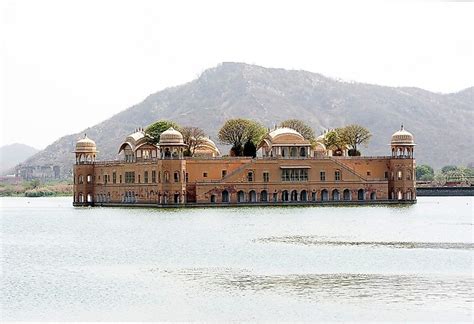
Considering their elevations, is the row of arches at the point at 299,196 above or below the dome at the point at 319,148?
below

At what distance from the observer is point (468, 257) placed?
35.5 m

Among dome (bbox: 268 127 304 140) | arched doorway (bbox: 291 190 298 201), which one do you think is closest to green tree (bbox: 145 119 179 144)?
dome (bbox: 268 127 304 140)

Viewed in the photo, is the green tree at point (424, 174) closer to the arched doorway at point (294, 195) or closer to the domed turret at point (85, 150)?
the domed turret at point (85, 150)

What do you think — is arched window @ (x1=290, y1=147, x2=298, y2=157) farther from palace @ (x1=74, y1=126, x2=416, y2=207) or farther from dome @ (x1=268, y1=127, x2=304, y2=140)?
dome @ (x1=268, y1=127, x2=304, y2=140)

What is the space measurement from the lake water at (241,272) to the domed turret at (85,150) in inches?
1497

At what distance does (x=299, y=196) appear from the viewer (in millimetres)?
83688

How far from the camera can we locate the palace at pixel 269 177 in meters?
81.2

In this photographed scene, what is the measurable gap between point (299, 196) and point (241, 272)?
51.7 metres

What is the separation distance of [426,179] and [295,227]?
322 feet

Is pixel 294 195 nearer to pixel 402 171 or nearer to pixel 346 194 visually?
pixel 346 194

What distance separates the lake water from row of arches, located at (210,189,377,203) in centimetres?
2688

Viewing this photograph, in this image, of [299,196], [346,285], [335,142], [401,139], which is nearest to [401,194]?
[401,139]

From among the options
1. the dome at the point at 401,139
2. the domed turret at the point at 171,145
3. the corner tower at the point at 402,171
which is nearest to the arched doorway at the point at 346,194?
the corner tower at the point at 402,171

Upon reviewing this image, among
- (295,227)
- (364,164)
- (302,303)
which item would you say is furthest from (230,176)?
(302,303)
